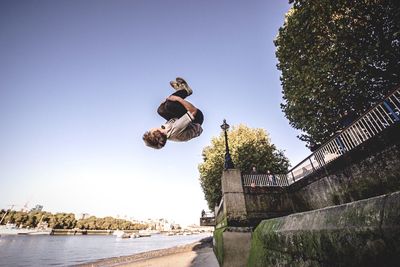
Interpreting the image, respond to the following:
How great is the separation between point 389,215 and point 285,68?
44.1ft

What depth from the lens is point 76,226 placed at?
12044cm

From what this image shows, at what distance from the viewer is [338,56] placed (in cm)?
952

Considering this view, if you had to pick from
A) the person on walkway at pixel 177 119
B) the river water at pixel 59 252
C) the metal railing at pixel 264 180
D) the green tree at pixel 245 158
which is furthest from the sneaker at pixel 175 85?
the river water at pixel 59 252

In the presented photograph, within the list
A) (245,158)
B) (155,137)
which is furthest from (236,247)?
(245,158)

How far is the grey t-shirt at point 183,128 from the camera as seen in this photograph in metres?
3.51

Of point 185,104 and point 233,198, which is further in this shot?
point 233,198

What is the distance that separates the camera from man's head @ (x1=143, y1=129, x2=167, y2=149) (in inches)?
150

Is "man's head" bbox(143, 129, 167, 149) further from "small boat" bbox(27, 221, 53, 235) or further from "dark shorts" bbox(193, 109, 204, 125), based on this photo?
"small boat" bbox(27, 221, 53, 235)

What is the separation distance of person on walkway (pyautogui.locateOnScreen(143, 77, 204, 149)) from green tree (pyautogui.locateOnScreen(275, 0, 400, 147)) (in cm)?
916

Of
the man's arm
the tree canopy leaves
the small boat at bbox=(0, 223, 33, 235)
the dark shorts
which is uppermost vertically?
the tree canopy leaves

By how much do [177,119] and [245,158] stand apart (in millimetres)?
18784

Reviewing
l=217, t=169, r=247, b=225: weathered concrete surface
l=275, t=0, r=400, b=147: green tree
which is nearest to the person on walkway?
l=217, t=169, r=247, b=225: weathered concrete surface

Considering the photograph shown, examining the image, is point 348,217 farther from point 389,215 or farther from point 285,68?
point 285,68

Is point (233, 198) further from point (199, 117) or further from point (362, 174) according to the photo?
point (199, 117)
